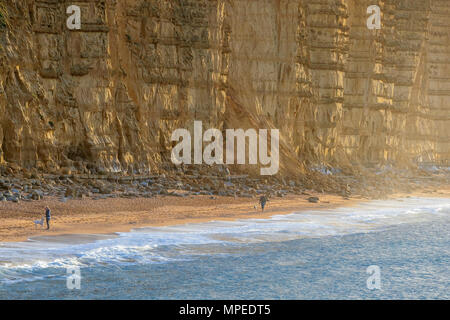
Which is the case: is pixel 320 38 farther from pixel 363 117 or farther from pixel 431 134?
pixel 431 134

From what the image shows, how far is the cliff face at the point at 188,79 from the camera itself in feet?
103

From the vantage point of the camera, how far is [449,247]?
3061cm

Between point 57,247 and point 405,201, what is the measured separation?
27929 millimetres

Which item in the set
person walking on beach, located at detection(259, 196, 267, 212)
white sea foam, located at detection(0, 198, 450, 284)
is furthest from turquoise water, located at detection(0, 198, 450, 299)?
person walking on beach, located at detection(259, 196, 267, 212)

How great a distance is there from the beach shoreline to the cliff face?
2.62 metres

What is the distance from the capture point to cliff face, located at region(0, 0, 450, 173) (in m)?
31.4

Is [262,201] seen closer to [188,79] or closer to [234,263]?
[188,79]

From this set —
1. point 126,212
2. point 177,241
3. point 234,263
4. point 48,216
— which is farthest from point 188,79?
point 234,263

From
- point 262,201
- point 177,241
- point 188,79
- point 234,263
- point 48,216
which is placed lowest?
point 262,201

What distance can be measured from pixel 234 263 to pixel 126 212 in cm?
738

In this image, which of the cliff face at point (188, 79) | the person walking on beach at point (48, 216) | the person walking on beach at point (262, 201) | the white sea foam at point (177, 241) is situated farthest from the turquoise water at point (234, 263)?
the cliff face at point (188, 79)

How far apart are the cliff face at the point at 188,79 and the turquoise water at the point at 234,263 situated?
6.67m

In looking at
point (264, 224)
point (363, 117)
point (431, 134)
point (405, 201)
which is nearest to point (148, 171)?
point (264, 224)

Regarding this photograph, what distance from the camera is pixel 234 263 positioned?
24.0 m
